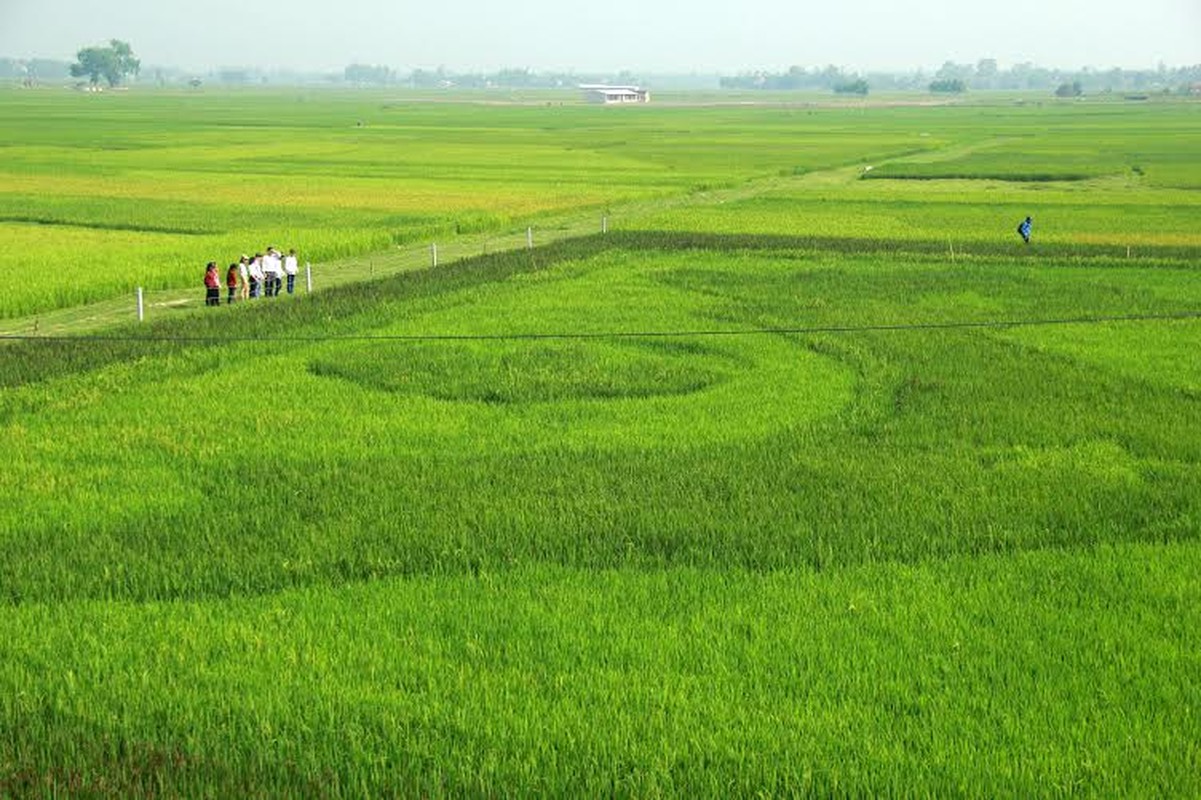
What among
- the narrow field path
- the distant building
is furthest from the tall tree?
the narrow field path

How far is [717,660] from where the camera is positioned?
8.21 m

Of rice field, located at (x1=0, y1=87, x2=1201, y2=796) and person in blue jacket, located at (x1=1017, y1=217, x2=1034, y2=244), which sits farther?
person in blue jacket, located at (x1=1017, y1=217, x2=1034, y2=244)

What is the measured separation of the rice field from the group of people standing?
115 cm

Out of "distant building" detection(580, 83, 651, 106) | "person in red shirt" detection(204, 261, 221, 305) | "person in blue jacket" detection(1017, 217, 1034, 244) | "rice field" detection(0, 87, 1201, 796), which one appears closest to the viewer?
"rice field" detection(0, 87, 1201, 796)

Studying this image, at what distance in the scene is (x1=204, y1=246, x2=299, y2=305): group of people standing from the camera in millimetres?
22094

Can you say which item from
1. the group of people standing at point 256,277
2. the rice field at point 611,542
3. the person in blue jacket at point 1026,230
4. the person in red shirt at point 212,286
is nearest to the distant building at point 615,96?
the person in blue jacket at point 1026,230

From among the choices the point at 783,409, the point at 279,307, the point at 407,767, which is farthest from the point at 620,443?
the point at 279,307

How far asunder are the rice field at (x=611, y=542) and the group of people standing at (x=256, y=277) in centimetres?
115

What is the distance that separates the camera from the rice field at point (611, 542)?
715 centimetres

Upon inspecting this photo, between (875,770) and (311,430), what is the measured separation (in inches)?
329

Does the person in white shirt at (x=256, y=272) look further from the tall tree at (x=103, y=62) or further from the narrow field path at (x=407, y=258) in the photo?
the tall tree at (x=103, y=62)

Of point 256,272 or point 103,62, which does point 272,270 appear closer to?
point 256,272

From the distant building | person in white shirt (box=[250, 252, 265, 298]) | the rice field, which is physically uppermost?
the distant building

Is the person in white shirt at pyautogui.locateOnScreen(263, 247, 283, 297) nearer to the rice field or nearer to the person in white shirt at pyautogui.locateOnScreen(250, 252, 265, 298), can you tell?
the person in white shirt at pyautogui.locateOnScreen(250, 252, 265, 298)
